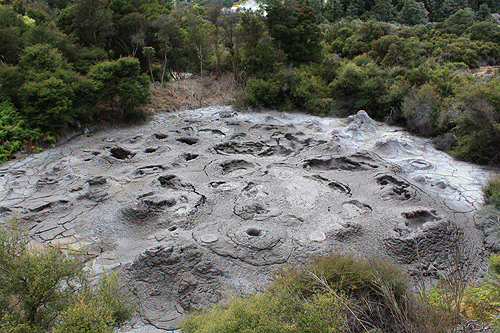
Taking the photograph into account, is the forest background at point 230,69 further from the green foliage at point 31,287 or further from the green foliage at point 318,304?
the green foliage at point 318,304

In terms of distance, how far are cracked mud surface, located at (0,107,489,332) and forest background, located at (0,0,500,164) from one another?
1.21 m

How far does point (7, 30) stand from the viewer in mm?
10922

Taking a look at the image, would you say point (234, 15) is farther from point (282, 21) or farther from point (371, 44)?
point (371, 44)

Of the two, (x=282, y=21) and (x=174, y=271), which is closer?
(x=174, y=271)

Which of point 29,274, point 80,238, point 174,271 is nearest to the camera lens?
point 29,274

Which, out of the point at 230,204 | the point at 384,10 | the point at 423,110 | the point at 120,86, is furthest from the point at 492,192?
the point at 384,10

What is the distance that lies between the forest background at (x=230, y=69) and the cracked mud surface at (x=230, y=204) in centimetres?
121

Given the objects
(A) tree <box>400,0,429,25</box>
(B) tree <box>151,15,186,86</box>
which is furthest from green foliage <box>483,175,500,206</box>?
(A) tree <box>400,0,429,25</box>

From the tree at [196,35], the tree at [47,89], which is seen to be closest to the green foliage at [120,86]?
the tree at [47,89]

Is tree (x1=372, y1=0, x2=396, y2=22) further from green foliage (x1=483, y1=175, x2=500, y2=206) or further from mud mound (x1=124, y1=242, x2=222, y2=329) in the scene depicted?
mud mound (x1=124, y1=242, x2=222, y2=329)

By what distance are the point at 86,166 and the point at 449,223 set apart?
9.46 m

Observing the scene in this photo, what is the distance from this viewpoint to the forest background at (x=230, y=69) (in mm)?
10031

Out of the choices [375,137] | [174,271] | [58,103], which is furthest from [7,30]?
[375,137]

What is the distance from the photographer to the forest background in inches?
395
